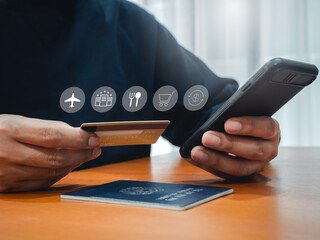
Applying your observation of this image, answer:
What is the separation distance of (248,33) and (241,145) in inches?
38.3

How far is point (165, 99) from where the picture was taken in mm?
735

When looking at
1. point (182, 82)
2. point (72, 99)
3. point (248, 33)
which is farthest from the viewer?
point (248, 33)

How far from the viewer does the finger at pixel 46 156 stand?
1.57 ft

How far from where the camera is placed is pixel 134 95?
776 millimetres

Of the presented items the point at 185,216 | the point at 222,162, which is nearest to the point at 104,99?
the point at 222,162

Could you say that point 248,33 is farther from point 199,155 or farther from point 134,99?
point 199,155

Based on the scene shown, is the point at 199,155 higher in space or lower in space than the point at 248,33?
lower

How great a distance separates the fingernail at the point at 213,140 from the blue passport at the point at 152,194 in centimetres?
6

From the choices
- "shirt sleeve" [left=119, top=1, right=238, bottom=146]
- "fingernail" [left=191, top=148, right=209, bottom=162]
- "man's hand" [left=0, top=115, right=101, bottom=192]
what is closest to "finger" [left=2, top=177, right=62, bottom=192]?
"man's hand" [left=0, top=115, right=101, bottom=192]

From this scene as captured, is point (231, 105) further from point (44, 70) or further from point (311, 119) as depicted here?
point (311, 119)

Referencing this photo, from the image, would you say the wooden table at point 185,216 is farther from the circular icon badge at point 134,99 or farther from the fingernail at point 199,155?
the circular icon badge at point 134,99

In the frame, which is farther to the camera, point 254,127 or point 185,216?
point 254,127

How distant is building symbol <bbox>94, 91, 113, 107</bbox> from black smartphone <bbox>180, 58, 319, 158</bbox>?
0.64 feet

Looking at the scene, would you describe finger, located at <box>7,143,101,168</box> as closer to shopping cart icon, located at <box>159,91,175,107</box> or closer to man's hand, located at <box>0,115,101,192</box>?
man's hand, located at <box>0,115,101,192</box>
